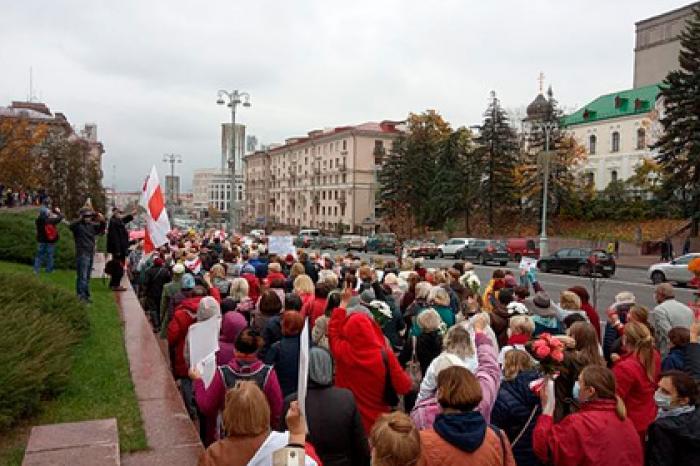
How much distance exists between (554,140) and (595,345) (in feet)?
174

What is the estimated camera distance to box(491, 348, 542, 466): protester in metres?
4.32

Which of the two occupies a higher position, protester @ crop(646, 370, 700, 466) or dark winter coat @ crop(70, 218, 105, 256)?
dark winter coat @ crop(70, 218, 105, 256)

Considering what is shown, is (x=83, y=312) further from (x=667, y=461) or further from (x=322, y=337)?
(x=667, y=461)

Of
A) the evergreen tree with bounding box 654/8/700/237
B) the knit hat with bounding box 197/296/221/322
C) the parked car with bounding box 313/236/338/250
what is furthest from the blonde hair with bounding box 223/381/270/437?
the parked car with bounding box 313/236/338/250

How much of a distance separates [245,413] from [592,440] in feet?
6.73

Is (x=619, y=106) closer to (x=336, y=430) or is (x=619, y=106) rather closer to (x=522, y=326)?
(x=522, y=326)

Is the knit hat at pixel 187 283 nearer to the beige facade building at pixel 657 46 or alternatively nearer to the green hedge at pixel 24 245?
the green hedge at pixel 24 245

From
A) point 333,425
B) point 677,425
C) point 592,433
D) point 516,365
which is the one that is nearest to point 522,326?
point 516,365

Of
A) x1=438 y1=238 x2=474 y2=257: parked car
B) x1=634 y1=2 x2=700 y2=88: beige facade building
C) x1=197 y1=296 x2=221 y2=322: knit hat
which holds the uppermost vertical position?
x1=634 y1=2 x2=700 y2=88: beige facade building

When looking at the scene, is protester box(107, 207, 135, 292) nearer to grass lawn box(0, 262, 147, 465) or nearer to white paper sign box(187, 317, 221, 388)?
grass lawn box(0, 262, 147, 465)

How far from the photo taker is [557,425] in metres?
3.89

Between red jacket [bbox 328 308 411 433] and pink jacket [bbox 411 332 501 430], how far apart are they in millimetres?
666

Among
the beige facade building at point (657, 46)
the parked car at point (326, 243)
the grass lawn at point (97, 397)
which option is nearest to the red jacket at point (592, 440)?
the grass lawn at point (97, 397)

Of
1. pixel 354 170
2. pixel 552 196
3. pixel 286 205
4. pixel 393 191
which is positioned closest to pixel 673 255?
pixel 552 196
